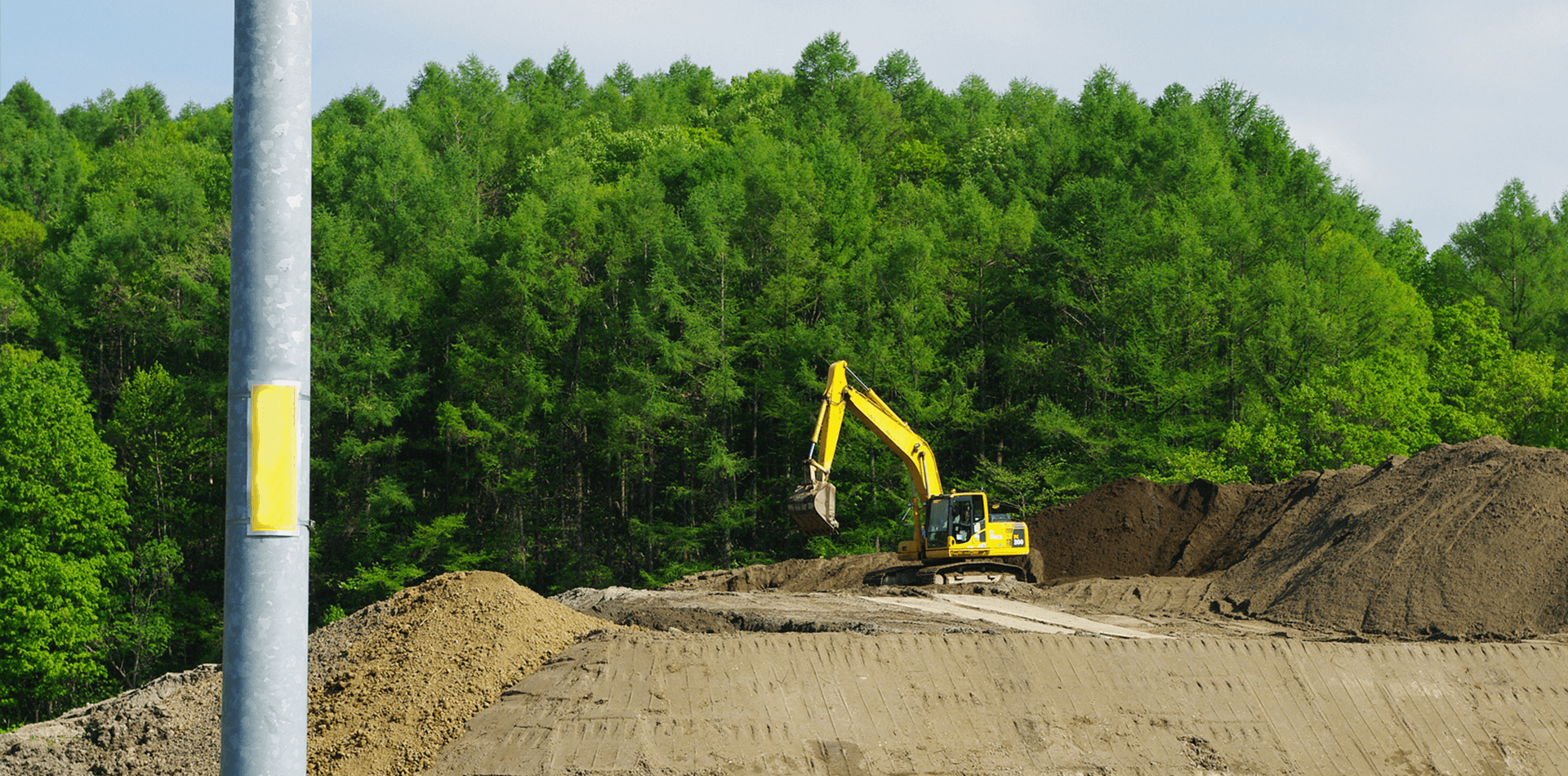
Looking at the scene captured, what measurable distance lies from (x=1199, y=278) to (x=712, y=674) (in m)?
30.1

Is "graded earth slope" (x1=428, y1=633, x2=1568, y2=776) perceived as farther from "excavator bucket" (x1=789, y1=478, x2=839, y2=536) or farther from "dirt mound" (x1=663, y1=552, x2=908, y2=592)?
"dirt mound" (x1=663, y1=552, x2=908, y2=592)

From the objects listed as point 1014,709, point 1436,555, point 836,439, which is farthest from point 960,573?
point 1014,709

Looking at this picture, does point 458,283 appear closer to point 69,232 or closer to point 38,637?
point 38,637

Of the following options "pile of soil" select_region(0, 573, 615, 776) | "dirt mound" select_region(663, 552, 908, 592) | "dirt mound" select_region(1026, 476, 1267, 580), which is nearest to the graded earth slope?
"pile of soil" select_region(0, 573, 615, 776)

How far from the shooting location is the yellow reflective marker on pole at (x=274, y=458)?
2.35m

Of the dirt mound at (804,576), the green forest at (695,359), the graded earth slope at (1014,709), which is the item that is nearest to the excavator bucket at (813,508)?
the dirt mound at (804,576)

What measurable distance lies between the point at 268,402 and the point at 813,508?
19.4 m

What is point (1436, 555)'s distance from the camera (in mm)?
19547

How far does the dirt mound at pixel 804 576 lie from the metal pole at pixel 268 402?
78.2 feet

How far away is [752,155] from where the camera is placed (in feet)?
151

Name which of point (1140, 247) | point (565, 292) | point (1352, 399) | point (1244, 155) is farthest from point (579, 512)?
point (1244, 155)

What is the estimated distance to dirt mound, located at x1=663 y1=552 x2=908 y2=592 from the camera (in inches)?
1055

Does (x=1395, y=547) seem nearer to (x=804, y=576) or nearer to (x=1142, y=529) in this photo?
(x=1142, y=529)

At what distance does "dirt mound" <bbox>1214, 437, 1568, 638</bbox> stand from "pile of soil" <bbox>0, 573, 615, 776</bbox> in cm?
1242
